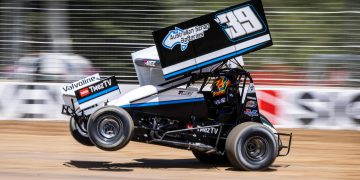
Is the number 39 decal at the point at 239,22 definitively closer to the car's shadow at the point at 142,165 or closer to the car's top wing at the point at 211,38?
the car's top wing at the point at 211,38

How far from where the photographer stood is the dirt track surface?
9422 mm

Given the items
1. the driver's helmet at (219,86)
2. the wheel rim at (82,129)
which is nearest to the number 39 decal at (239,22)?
the driver's helmet at (219,86)

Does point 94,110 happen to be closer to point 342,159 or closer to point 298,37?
point 342,159

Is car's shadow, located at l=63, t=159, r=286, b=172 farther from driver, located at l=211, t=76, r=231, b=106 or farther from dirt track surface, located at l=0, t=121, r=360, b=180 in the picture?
driver, located at l=211, t=76, r=231, b=106

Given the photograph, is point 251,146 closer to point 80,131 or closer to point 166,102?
point 166,102

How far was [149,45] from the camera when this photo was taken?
50.9 ft

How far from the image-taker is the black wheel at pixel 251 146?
9.42m

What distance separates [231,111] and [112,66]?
6.28m

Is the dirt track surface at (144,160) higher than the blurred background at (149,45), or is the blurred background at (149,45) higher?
the blurred background at (149,45)

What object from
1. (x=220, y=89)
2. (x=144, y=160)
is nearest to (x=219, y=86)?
(x=220, y=89)

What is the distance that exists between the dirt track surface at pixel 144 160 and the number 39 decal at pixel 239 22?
76.6 inches

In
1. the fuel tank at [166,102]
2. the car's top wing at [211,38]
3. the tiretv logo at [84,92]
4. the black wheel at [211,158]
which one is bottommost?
the black wheel at [211,158]

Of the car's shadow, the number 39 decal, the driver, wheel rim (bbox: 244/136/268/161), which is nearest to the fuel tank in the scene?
the driver

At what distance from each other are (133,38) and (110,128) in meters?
6.56
